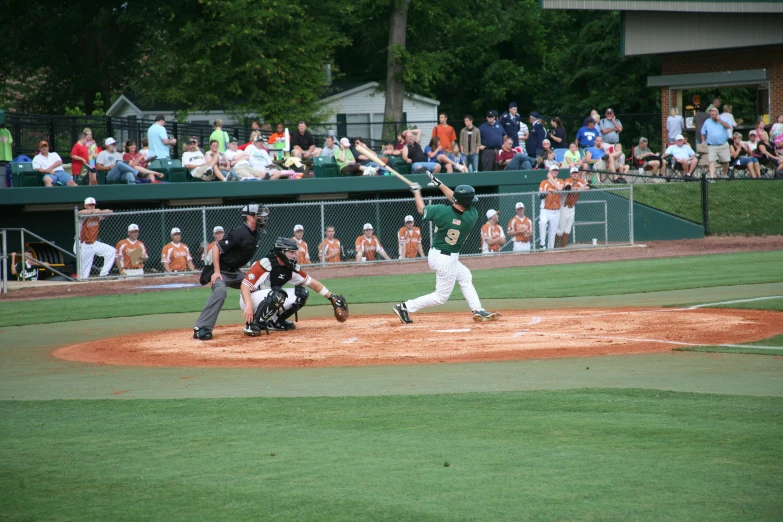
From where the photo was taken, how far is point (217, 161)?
23.2m

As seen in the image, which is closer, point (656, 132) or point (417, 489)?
point (417, 489)

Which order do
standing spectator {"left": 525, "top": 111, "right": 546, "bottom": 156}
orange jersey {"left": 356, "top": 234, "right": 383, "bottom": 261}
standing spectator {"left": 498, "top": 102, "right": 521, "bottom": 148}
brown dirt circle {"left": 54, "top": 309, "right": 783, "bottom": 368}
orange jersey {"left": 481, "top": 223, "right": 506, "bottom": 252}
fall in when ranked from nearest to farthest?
brown dirt circle {"left": 54, "top": 309, "right": 783, "bottom": 368} < orange jersey {"left": 356, "top": 234, "right": 383, "bottom": 261} < orange jersey {"left": 481, "top": 223, "right": 506, "bottom": 252} < standing spectator {"left": 498, "top": 102, "right": 521, "bottom": 148} < standing spectator {"left": 525, "top": 111, "right": 546, "bottom": 156}

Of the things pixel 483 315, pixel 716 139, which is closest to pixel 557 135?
pixel 716 139

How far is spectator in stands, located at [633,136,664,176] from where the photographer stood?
27766 millimetres

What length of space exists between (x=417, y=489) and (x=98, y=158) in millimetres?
19105

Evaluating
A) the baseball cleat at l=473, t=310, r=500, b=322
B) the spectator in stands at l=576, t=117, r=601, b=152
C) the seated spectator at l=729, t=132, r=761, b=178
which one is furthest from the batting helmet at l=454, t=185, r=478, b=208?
the seated spectator at l=729, t=132, r=761, b=178

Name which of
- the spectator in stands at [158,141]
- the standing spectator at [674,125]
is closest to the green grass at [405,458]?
the spectator in stands at [158,141]

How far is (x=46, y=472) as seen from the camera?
580 cm

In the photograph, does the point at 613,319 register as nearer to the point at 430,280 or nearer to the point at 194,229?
the point at 430,280

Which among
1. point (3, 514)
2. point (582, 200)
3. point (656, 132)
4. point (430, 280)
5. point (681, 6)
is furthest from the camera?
point (656, 132)

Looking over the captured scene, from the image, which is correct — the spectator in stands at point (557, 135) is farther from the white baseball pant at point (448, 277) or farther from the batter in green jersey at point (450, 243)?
the white baseball pant at point (448, 277)

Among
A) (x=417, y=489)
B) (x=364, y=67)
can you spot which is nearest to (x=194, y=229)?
(x=417, y=489)

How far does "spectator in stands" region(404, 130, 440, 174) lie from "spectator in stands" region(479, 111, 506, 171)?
5.57 ft

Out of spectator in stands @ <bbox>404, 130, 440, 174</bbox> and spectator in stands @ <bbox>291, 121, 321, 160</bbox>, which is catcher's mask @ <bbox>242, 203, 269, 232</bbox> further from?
spectator in stands @ <bbox>291, 121, 321, 160</bbox>
